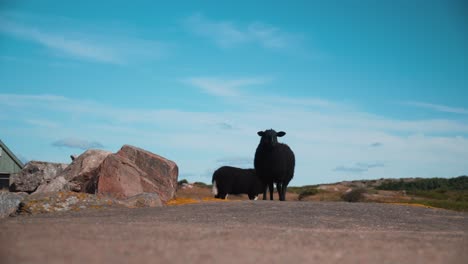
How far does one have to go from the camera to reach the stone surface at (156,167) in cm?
2198

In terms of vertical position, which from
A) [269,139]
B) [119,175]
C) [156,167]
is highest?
[269,139]

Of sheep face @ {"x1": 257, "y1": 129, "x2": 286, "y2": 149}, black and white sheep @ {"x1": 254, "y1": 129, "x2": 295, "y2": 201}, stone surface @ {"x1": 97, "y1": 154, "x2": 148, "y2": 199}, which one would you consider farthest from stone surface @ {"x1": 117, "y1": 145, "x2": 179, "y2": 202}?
sheep face @ {"x1": 257, "y1": 129, "x2": 286, "y2": 149}

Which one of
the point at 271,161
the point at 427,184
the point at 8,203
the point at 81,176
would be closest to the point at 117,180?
the point at 81,176

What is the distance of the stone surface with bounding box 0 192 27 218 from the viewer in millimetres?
14773

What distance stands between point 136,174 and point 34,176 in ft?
26.8

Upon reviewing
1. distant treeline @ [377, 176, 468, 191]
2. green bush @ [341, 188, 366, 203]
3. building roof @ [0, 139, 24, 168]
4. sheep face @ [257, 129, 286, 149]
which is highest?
building roof @ [0, 139, 24, 168]

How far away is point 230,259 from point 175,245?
106 cm

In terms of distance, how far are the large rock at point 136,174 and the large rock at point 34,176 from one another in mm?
5342

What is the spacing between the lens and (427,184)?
187 ft

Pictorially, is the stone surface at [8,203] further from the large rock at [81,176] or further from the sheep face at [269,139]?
the sheep face at [269,139]

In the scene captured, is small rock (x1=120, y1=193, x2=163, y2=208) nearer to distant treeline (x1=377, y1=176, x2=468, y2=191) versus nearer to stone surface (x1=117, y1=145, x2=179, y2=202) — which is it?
stone surface (x1=117, y1=145, x2=179, y2=202)

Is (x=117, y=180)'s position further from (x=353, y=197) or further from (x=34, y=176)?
(x=353, y=197)

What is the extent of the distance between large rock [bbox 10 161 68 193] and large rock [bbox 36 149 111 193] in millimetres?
4455

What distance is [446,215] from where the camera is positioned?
16.0 metres
